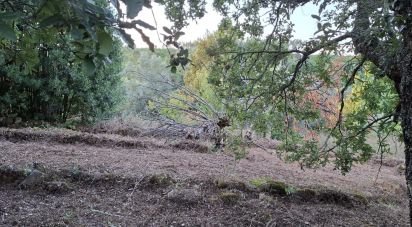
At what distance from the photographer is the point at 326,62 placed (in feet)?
9.71

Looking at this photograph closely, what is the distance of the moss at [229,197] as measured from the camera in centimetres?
312

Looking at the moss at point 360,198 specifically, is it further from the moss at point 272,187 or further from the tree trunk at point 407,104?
the tree trunk at point 407,104

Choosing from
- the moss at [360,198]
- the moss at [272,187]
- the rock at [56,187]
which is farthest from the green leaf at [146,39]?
the moss at [360,198]

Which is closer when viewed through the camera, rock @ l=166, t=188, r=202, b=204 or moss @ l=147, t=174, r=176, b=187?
rock @ l=166, t=188, r=202, b=204

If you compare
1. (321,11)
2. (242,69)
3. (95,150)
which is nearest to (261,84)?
(242,69)

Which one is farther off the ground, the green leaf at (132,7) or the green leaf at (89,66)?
the green leaf at (132,7)

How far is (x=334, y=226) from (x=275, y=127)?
0.90 m

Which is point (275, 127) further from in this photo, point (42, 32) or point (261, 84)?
point (42, 32)

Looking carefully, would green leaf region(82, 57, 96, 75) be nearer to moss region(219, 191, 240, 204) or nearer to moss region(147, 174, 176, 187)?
moss region(219, 191, 240, 204)

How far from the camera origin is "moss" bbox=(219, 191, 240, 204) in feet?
10.2

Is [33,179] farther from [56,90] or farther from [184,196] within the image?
[56,90]

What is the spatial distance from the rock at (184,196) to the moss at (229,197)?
189 millimetres

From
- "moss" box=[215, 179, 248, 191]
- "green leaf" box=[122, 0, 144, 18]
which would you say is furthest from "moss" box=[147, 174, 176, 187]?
"green leaf" box=[122, 0, 144, 18]

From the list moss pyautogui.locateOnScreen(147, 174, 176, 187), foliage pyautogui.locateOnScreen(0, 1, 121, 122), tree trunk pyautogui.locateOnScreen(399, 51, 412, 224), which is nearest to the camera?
tree trunk pyautogui.locateOnScreen(399, 51, 412, 224)
